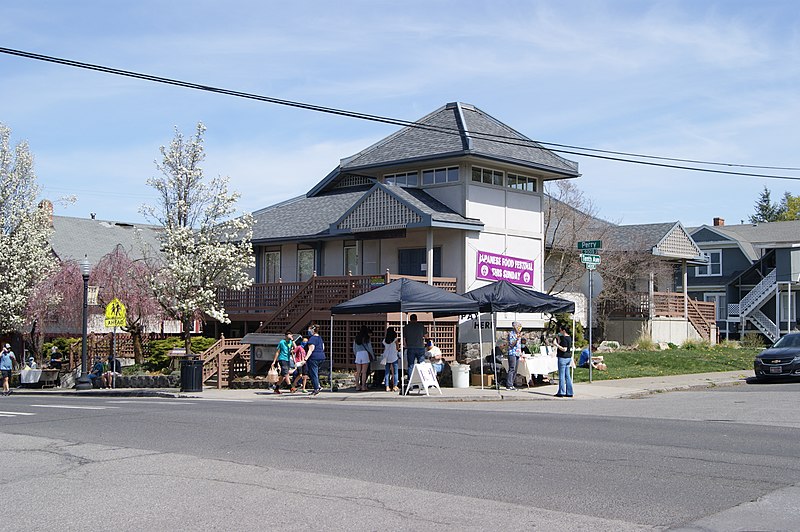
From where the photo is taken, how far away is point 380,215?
29.3m

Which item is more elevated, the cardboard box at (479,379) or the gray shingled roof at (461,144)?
the gray shingled roof at (461,144)

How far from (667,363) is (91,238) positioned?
34.2 m

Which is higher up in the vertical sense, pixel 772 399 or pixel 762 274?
pixel 762 274

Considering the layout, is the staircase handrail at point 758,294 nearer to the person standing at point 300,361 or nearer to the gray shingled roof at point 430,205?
the gray shingled roof at point 430,205

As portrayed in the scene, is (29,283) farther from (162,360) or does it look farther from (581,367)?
(581,367)

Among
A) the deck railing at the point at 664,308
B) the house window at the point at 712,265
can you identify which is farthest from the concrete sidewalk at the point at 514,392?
the house window at the point at 712,265

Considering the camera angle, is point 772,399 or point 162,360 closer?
point 772,399

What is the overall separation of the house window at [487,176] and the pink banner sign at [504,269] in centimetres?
258

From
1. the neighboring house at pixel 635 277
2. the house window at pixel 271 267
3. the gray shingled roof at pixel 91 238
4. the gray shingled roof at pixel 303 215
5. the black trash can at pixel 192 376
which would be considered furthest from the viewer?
the gray shingled roof at pixel 91 238

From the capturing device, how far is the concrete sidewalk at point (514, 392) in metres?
21.5

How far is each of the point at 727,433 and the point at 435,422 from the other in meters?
4.85

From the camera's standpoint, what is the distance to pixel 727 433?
44.4ft

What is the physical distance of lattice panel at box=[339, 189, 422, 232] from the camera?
2866 centimetres

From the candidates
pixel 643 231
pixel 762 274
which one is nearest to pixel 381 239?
pixel 643 231
